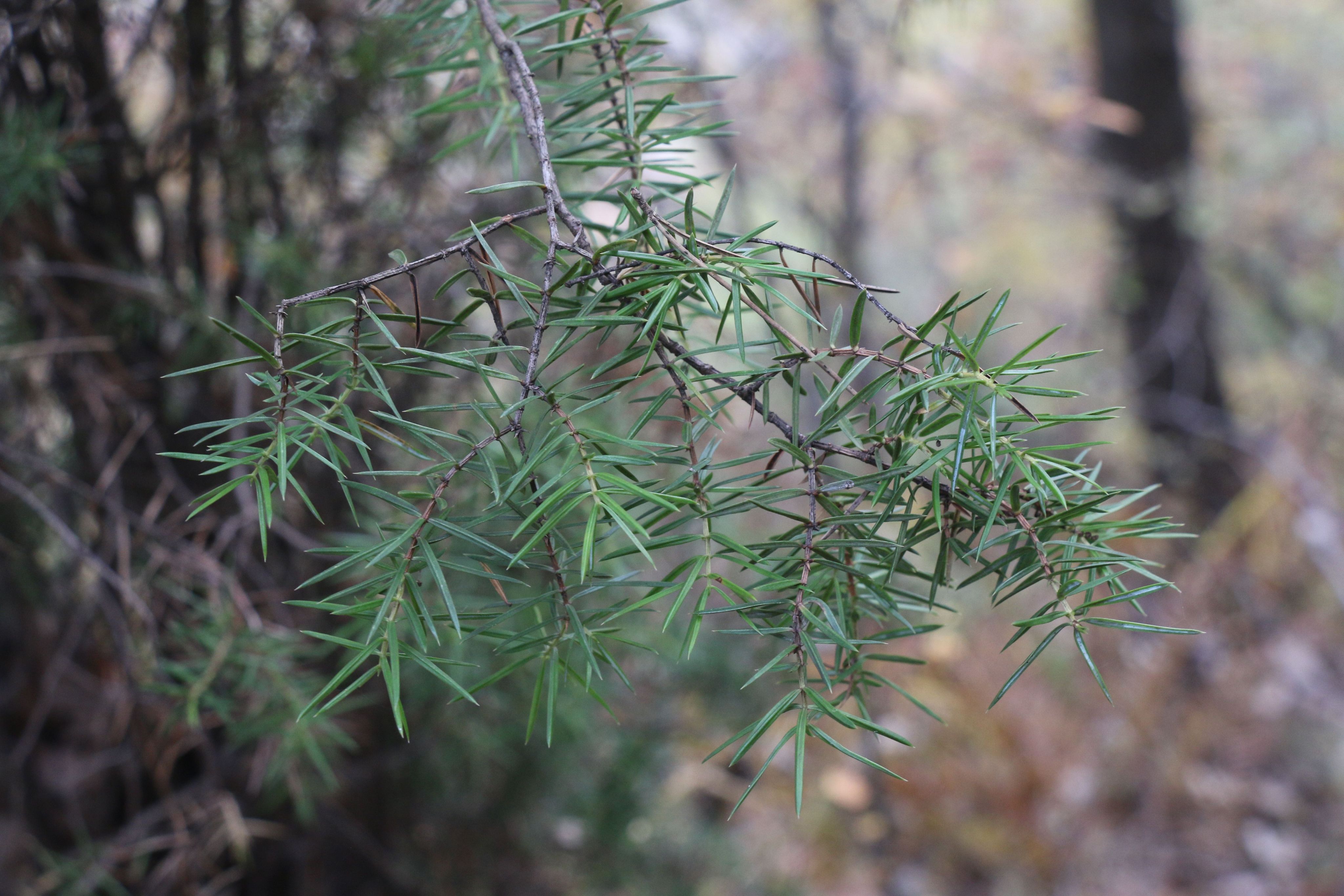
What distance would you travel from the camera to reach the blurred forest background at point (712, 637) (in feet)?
2.20

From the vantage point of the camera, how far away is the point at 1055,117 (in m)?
2.14

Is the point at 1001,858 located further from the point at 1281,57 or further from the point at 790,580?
the point at 1281,57

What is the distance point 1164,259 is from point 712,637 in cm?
199

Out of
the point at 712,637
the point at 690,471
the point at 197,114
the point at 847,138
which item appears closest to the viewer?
the point at 690,471

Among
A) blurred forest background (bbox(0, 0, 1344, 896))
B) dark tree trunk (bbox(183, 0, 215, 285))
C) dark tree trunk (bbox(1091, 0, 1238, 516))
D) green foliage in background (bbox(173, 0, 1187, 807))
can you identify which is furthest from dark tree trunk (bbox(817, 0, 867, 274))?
green foliage in background (bbox(173, 0, 1187, 807))

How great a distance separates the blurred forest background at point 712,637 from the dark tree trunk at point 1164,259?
0.04 ft

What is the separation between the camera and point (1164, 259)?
97.0 inches

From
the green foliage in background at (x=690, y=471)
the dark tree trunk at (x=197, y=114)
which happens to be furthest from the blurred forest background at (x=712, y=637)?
the green foliage in background at (x=690, y=471)

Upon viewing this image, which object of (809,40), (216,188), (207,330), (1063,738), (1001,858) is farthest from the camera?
(809,40)

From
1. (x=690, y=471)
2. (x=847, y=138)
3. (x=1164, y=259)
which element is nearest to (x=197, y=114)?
(x=690, y=471)

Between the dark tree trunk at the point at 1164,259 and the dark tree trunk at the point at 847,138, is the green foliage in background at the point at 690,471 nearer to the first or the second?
the dark tree trunk at the point at 847,138

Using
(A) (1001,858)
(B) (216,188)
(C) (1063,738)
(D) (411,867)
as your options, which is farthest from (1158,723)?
(B) (216,188)

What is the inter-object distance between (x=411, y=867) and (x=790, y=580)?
30.9 inches

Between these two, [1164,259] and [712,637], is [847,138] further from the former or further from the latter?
[712,637]
